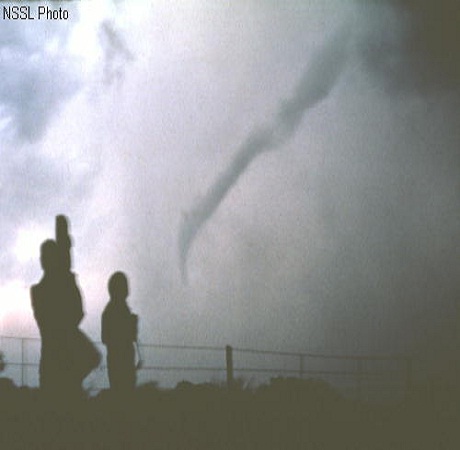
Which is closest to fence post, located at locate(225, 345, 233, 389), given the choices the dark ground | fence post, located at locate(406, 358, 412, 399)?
the dark ground

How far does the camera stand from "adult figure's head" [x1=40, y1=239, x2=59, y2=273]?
768 centimetres

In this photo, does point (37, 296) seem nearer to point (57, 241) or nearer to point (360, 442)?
point (57, 241)

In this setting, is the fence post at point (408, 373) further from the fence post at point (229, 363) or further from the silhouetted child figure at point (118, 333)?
the silhouetted child figure at point (118, 333)

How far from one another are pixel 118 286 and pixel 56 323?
2.96 ft

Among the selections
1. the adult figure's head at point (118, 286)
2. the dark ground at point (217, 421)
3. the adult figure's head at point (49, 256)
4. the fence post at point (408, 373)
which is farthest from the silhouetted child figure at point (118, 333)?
the fence post at point (408, 373)

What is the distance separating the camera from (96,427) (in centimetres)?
734

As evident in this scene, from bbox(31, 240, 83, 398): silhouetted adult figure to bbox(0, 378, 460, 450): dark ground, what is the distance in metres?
0.20

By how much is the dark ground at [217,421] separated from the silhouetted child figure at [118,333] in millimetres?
242

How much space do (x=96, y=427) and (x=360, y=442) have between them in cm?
343

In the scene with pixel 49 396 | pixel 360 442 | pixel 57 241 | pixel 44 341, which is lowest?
pixel 360 442

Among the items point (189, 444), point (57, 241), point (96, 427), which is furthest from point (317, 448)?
point (57, 241)

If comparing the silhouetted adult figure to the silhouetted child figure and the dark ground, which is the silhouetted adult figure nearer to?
the dark ground

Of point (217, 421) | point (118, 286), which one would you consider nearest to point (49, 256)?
point (118, 286)

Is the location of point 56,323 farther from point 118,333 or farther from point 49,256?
point 118,333
